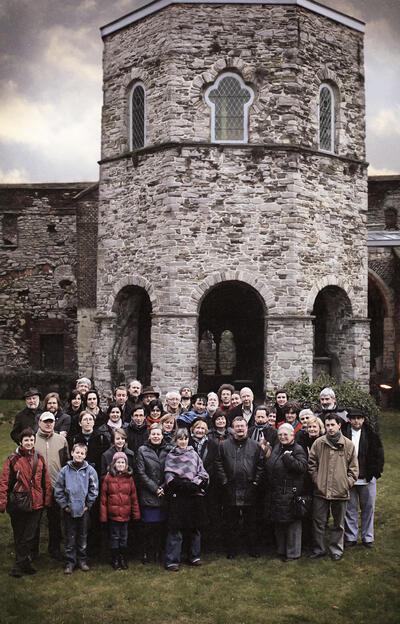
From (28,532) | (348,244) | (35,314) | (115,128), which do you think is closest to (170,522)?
(28,532)

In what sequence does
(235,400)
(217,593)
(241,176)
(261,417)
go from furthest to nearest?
(241,176) → (235,400) → (261,417) → (217,593)

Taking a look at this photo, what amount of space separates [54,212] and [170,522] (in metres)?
16.8

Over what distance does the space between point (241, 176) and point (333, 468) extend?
365 inches

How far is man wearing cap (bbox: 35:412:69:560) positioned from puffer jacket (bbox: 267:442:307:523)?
2.58 metres

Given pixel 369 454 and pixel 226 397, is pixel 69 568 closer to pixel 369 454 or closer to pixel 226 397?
pixel 226 397

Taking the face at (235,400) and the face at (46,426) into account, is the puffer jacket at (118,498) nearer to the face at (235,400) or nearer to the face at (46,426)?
the face at (46,426)

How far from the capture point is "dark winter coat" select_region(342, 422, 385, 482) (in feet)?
25.3

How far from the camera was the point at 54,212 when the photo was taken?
72.4ft

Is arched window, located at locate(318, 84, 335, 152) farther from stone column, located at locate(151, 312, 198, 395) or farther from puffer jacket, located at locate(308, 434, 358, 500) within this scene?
puffer jacket, located at locate(308, 434, 358, 500)

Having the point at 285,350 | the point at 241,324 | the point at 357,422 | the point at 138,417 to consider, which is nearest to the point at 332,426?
the point at 357,422

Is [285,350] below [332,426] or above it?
above

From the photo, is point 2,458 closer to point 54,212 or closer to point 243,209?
point 243,209

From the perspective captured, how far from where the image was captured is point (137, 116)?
16.4 m

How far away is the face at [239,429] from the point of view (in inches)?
290
